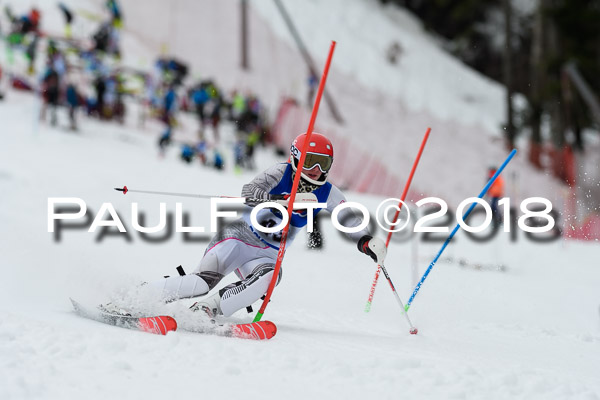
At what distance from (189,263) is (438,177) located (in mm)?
18026

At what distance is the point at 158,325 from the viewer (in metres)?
4.32

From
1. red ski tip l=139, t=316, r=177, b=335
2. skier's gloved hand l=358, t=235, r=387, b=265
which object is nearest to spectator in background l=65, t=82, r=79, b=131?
skier's gloved hand l=358, t=235, r=387, b=265

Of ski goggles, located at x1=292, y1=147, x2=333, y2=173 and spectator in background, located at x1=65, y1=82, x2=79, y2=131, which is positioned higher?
spectator in background, located at x1=65, y1=82, x2=79, y2=131

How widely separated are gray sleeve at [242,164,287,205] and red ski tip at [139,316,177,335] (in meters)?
1.11

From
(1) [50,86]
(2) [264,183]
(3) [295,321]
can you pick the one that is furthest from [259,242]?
(1) [50,86]

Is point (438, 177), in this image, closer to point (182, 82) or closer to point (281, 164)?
point (182, 82)

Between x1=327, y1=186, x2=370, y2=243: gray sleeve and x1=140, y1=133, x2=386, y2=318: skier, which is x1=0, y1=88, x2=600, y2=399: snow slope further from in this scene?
x1=327, y1=186, x2=370, y2=243: gray sleeve

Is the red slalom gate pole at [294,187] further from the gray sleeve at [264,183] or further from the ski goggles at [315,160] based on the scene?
the gray sleeve at [264,183]

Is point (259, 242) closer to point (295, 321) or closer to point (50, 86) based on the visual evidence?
point (295, 321)

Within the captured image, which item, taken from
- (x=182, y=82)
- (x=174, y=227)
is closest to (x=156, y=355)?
(x=174, y=227)

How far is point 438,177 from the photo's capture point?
25562mm

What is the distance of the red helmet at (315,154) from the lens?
500 centimetres

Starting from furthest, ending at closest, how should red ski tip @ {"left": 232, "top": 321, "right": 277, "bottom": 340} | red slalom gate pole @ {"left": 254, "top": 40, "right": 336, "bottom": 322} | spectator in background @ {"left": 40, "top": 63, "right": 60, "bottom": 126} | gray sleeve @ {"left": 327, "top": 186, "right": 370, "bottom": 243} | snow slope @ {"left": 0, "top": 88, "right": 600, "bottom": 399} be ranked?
spectator in background @ {"left": 40, "top": 63, "right": 60, "bottom": 126}
gray sleeve @ {"left": 327, "top": 186, "right": 370, "bottom": 243}
red slalom gate pole @ {"left": 254, "top": 40, "right": 336, "bottom": 322}
red ski tip @ {"left": 232, "top": 321, "right": 277, "bottom": 340}
snow slope @ {"left": 0, "top": 88, "right": 600, "bottom": 399}

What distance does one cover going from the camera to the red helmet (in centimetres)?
500
